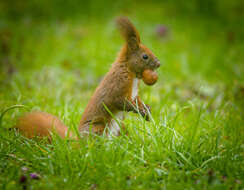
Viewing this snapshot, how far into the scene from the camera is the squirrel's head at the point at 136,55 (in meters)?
2.88

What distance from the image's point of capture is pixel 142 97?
3.79 meters

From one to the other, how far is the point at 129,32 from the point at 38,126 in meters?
1.19

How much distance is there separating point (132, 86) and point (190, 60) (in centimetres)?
430

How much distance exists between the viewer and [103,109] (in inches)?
112

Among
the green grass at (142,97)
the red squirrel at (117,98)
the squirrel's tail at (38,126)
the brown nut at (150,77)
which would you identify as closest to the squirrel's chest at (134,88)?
the red squirrel at (117,98)

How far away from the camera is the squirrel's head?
9.43 ft

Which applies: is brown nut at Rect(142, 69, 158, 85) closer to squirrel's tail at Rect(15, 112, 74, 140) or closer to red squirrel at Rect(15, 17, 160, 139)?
red squirrel at Rect(15, 17, 160, 139)

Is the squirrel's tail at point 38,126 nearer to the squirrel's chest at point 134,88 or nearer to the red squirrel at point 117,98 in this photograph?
the red squirrel at point 117,98

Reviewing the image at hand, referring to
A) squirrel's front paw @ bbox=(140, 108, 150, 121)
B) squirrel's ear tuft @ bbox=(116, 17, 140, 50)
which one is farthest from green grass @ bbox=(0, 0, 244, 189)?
squirrel's ear tuft @ bbox=(116, 17, 140, 50)

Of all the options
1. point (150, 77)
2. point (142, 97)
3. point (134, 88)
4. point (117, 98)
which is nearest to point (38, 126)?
point (117, 98)

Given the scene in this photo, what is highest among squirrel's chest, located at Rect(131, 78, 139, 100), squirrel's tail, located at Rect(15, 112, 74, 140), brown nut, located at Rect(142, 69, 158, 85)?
brown nut, located at Rect(142, 69, 158, 85)

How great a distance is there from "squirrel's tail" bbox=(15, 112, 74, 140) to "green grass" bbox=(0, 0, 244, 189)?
9 centimetres

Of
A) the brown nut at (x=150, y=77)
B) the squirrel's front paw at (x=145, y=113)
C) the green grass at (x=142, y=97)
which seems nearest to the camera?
the green grass at (x=142, y=97)

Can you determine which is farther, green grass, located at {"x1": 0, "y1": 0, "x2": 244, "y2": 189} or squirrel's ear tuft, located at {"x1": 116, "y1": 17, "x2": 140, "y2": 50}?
squirrel's ear tuft, located at {"x1": 116, "y1": 17, "x2": 140, "y2": 50}
